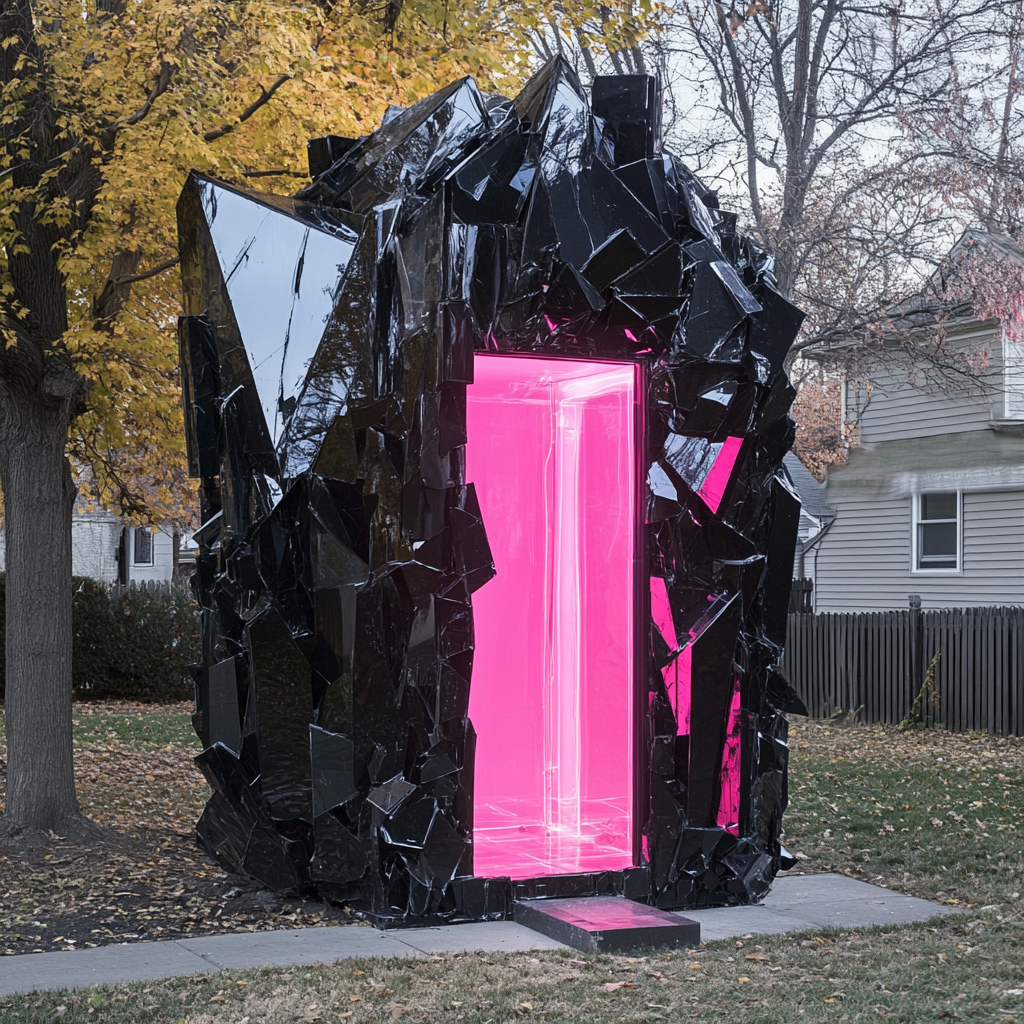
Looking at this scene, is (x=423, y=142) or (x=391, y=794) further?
(x=423, y=142)

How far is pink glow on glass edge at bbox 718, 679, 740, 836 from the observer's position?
682 centimetres

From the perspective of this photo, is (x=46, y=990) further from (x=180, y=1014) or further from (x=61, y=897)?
(x=61, y=897)

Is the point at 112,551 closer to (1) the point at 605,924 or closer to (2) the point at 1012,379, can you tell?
(2) the point at 1012,379

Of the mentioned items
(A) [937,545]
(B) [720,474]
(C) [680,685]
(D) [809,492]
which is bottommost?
(C) [680,685]

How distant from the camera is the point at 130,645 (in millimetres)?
17688

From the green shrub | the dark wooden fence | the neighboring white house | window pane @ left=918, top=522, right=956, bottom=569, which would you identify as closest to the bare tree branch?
the dark wooden fence

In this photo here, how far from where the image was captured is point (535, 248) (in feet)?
21.1

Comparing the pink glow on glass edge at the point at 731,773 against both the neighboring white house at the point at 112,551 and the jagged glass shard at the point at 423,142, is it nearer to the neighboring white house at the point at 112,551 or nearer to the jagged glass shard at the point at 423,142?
the jagged glass shard at the point at 423,142

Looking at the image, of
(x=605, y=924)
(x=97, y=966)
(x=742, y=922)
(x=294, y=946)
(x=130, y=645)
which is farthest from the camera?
(x=130, y=645)

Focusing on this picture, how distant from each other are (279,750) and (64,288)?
3876mm

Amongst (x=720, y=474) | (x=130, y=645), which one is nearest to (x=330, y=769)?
(x=720, y=474)

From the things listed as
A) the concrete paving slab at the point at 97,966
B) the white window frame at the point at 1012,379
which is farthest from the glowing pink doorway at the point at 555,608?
the white window frame at the point at 1012,379

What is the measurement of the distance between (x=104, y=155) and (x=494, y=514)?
355cm

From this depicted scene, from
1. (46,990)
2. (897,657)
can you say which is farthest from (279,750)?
(897,657)
